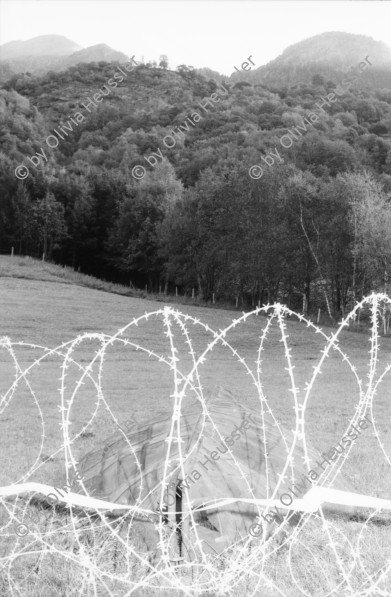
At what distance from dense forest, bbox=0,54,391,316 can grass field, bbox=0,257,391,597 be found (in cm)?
726

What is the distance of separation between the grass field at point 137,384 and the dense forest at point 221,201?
726cm

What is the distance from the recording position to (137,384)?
21.0 m

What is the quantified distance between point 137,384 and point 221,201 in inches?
1510

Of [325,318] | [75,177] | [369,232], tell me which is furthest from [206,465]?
[75,177]

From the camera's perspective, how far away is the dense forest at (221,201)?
165 feet

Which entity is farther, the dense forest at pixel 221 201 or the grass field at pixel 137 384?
the dense forest at pixel 221 201

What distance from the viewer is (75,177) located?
3246 inches

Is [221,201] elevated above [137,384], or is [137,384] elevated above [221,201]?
[221,201]

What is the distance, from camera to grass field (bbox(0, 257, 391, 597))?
31.6 feet

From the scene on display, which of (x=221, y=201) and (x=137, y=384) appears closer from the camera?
(x=137, y=384)

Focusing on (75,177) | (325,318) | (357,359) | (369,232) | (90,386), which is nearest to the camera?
(90,386)

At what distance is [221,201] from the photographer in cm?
5734

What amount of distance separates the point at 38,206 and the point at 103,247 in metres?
9.29

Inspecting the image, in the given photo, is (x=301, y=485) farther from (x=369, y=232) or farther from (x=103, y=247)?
(x=103, y=247)
